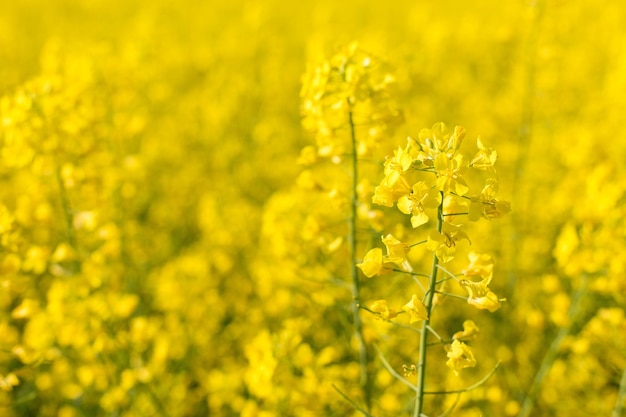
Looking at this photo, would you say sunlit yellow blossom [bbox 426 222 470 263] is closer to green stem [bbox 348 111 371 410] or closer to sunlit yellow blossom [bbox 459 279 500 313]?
sunlit yellow blossom [bbox 459 279 500 313]

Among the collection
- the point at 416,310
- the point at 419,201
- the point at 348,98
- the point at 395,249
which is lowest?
the point at 416,310

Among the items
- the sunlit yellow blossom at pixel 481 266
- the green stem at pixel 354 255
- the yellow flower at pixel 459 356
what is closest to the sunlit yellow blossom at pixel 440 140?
the sunlit yellow blossom at pixel 481 266

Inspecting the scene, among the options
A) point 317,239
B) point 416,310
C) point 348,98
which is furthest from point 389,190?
point 317,239

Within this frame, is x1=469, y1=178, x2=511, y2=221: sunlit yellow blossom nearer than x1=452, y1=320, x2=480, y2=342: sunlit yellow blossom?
Yes

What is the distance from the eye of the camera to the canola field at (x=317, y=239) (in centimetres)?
204

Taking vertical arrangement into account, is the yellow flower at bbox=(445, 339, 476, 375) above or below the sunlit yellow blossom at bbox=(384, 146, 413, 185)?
below

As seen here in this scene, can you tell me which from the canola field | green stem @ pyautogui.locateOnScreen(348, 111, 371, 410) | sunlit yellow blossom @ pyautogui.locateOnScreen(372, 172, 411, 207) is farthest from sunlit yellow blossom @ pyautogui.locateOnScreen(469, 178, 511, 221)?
green stem @ pyautogui.locateOnScreen(348, 111, 371, 410)

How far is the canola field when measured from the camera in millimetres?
2043

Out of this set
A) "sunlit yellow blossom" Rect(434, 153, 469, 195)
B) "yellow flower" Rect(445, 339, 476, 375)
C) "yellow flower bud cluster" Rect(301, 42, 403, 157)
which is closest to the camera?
"sunlit yellow blossom" Rect(434, 153, 469, 195)

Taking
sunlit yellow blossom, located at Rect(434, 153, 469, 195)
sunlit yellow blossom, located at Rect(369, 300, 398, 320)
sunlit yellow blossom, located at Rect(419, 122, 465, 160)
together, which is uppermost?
sunlit yellow blossom, located at Rect(419, 122, 465, 160)

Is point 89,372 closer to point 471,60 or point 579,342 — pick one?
point 579,342

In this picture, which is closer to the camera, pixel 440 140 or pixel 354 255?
pixel 440 140

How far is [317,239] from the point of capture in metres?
2.38

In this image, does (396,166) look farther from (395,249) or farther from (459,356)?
(459,356)
